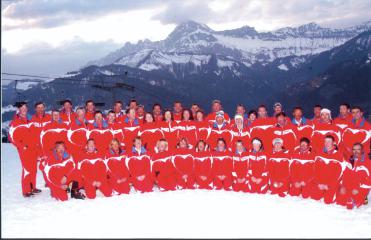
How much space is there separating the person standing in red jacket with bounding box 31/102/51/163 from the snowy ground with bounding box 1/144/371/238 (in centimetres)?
138

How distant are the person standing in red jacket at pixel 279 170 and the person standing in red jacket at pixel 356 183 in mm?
1332

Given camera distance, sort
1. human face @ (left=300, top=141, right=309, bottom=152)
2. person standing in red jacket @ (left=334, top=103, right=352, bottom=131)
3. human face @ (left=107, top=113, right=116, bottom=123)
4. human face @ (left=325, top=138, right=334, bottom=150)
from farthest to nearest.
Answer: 1. human face @ (left=107, top=113, right=116, bottom=123)
2. person standing in red jacket @ (left=334, top=103, right=352, bottom=131)
3. human face @ (left=300, top=141, right=309, bottom=152)
4. human face @ (left=325, top=138, right=334, bottom=150)

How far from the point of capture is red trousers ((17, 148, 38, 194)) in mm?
10413

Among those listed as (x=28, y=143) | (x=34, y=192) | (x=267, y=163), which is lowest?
(x=34, y=192)

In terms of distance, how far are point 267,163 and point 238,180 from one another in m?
0.94

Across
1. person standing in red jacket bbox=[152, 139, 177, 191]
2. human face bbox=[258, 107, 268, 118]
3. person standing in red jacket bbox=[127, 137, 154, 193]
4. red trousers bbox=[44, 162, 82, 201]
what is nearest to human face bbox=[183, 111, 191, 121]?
person standing in red jacket bbox=[152, 139, 177, 191]

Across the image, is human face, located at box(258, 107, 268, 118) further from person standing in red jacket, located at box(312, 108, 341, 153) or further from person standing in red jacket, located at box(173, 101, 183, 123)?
person standing in red jacket, located at box(173, 101, 183, 123)

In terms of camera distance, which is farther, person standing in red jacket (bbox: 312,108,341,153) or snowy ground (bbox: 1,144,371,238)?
person standing in red jacket (bbox: 312,108,341,153)

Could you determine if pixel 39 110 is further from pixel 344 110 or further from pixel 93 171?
pixel 344 110

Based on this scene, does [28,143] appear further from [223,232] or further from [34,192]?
[223,232]

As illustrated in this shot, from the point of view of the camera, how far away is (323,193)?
9.62 metres

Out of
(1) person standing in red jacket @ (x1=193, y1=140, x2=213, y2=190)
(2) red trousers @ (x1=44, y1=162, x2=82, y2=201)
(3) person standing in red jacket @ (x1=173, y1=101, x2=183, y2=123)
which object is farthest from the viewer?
(3) person standing in red jacket @ (x1=173, y1=101, x2=183, y2=123)

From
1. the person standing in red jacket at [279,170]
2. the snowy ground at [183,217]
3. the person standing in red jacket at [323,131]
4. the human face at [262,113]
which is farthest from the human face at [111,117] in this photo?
the person standing in red jacket at [323,131]

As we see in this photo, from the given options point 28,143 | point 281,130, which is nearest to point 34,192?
point 28,143
